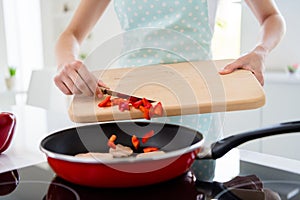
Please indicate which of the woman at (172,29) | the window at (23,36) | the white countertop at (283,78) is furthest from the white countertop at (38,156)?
the window at (23,36)

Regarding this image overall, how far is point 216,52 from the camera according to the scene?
222 cm

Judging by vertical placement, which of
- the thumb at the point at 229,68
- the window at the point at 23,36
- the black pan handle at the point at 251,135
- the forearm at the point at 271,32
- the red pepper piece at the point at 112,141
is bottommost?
the window at the point at 23,36

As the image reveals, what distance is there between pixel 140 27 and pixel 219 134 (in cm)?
39

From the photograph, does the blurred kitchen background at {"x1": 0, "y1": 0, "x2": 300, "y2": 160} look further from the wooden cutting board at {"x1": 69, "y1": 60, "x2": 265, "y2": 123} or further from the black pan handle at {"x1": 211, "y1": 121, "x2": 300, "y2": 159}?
the black pan handle at {"x1": 211, "y1": 121, "x2": 300, "y2": 159}

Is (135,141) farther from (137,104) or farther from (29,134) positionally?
(29,134)

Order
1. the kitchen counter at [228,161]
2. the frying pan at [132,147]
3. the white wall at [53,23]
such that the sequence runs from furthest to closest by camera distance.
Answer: the white wall at [53,23] → the kitchen counter at [228,161] → the frying pan at [132,147]

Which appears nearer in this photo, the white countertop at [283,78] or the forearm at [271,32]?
the forearm at [271,32]

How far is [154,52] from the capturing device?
1002mm

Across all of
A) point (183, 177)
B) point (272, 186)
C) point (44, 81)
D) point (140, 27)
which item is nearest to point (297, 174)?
point (272, 186)

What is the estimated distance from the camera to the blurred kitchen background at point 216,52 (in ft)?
5.87

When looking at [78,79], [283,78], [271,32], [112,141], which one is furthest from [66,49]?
[283,78]

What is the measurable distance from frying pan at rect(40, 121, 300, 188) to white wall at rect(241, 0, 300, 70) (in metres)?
1.50

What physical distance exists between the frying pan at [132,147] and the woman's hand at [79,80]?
13 cm

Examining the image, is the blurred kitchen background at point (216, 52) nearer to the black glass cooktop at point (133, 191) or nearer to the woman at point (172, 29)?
the woman at point (172, 29)
